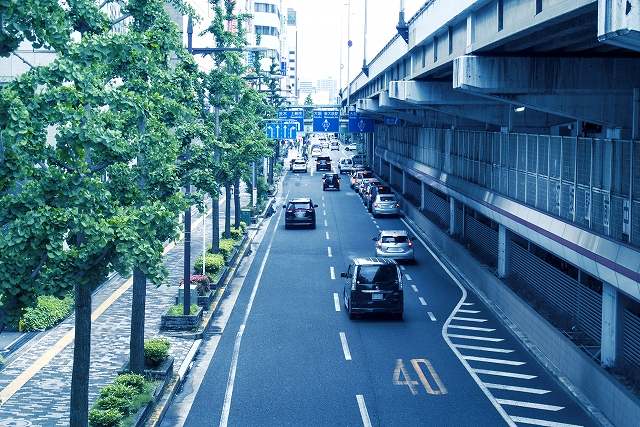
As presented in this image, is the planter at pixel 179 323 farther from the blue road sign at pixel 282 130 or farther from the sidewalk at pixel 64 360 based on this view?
the blue road sign at pixel 282 130

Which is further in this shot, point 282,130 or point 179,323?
point 282,130

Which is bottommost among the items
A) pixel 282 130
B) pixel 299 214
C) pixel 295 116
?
pixel 299 214

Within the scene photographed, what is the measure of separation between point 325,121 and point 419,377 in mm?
53359

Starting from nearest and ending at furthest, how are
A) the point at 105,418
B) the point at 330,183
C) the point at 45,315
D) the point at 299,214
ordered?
the point at 105,418 < the point at 45,315 < the point at 299,214 < the point at 330,183

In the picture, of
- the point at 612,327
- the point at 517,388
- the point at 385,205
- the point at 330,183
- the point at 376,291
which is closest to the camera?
the point at 612,327

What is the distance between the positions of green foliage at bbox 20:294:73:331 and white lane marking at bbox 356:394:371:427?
30.7 ft

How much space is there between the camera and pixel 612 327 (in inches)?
810

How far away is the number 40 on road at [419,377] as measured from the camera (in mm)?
21234

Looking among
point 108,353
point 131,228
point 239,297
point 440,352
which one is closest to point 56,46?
point 131,228

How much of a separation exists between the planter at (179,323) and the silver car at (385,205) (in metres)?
33.3

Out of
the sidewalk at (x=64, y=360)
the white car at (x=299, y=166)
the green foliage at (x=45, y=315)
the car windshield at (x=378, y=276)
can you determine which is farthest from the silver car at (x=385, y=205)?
the white car at (x=299, y=166)

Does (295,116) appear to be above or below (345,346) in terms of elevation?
above

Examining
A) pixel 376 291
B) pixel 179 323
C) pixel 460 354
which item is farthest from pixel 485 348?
pixel 179 323

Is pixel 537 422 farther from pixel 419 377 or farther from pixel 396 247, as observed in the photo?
pixel 396 247
